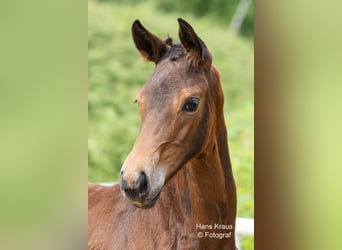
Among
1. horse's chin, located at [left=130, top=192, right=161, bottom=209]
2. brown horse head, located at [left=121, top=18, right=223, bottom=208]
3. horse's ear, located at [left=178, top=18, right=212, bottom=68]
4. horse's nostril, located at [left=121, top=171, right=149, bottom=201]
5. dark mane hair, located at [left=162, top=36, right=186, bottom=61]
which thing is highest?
horse's ear, located at [left=178, top=18, right=212, bottom=68]

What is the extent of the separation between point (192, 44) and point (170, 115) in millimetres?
305

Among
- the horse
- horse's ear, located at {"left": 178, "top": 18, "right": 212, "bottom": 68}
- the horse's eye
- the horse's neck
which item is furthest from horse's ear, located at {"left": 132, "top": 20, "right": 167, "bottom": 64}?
the horse's neck

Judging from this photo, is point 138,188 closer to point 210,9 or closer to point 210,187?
point 210,187

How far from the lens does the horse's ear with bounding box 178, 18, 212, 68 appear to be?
212cm

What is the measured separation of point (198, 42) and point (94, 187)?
79cm

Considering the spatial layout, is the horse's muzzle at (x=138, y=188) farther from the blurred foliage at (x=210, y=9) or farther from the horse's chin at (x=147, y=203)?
the blurred foliage at (x=210, y=9)

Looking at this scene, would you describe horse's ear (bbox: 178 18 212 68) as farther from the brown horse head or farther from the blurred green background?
the blurred green background

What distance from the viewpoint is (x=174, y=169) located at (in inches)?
82.7

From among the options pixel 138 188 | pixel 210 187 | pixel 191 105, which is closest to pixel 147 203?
pixel 138 188

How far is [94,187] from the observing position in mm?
2361

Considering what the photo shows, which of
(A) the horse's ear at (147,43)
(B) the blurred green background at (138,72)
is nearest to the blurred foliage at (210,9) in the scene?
(B) the blurred green background at (138,72)
